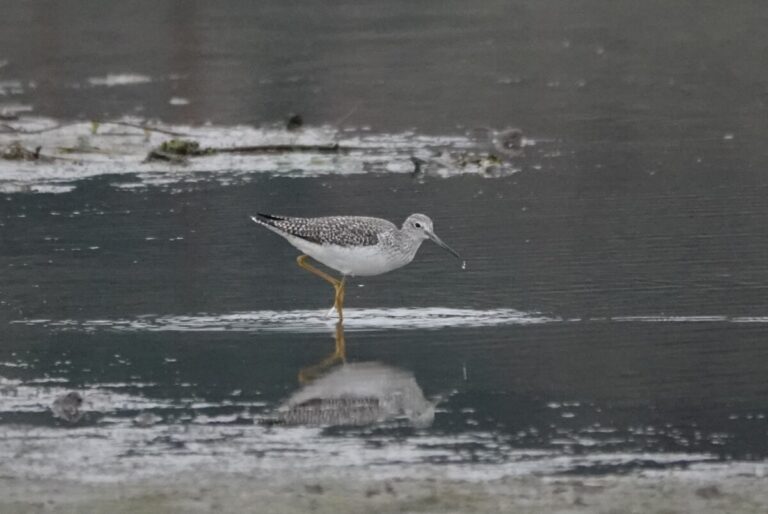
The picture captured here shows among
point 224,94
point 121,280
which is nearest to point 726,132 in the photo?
point 224,94

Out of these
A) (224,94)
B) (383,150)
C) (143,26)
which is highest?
(143,26)

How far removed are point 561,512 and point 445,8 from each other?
25593mm

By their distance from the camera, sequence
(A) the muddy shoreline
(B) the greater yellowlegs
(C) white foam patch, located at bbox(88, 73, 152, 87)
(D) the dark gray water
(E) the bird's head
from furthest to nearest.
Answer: (C) white foam patch, located at bbox(88, 73, 152, 87) < (E) the bird's head < (B) the greater yellowlegs < (D) the dark gray water < (A) the muddy shoreline

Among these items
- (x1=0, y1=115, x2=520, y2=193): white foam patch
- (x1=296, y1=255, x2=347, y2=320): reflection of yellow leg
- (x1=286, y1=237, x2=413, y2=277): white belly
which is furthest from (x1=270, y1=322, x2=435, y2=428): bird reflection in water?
(x1=0, y1=115, x2=520, y2=193): white foam patch

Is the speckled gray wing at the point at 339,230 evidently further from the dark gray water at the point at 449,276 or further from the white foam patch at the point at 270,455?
the white foam patch at the point at 270,455

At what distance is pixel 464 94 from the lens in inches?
908

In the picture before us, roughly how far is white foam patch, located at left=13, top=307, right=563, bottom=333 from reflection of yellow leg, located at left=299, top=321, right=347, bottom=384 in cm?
39

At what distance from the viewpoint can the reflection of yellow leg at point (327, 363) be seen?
10812 mm

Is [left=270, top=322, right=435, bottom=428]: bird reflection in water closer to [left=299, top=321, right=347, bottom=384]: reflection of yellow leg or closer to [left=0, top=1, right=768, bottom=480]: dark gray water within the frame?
[left=299, top=321, right=347, bottom=384]: reflection of yellow leg

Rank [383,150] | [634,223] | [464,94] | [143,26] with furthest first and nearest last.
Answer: [143,26] → [464,94] → [383,150] → [634,223]

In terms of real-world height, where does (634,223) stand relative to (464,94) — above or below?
below

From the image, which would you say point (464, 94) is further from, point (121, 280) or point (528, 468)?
point (528, 468)

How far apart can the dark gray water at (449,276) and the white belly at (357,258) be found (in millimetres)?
320

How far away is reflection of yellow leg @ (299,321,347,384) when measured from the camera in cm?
1081
